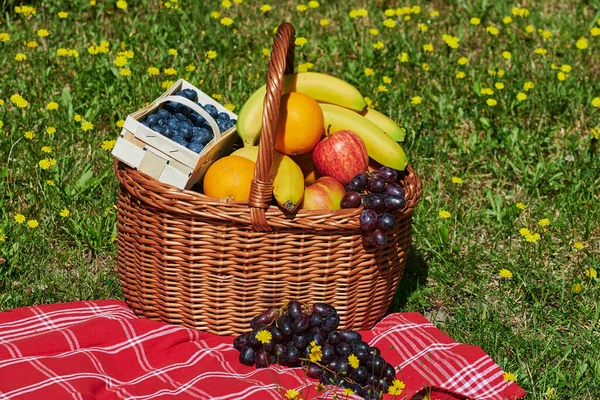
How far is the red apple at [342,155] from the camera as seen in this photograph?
3.13 m

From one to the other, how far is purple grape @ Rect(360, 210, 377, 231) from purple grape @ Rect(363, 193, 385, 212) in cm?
2

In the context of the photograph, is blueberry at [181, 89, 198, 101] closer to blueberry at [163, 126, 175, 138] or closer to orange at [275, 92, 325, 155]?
blueberry at [163, 126, 175, 138]

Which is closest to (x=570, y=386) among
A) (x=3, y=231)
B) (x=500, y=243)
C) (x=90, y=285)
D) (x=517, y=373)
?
(x=517, y=373)

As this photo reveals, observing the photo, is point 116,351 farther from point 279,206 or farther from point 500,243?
point 500,243

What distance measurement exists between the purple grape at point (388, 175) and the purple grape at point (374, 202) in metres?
0.13

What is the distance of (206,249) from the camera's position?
2986mm

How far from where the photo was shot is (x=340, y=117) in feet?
10.9

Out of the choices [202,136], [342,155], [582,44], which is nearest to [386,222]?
[342,155]

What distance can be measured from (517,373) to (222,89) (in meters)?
2.31

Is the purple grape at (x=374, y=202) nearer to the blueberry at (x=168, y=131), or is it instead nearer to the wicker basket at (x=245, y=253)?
the wicker basket at (x=245, y=253)

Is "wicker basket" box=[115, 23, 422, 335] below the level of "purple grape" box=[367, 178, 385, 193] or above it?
below

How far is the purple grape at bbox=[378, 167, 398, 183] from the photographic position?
3.09 m

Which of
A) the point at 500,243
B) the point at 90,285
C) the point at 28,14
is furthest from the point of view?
the point at 28,14

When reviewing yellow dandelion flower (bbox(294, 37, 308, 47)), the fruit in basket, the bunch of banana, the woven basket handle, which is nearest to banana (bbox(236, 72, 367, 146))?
the bunch of banana
